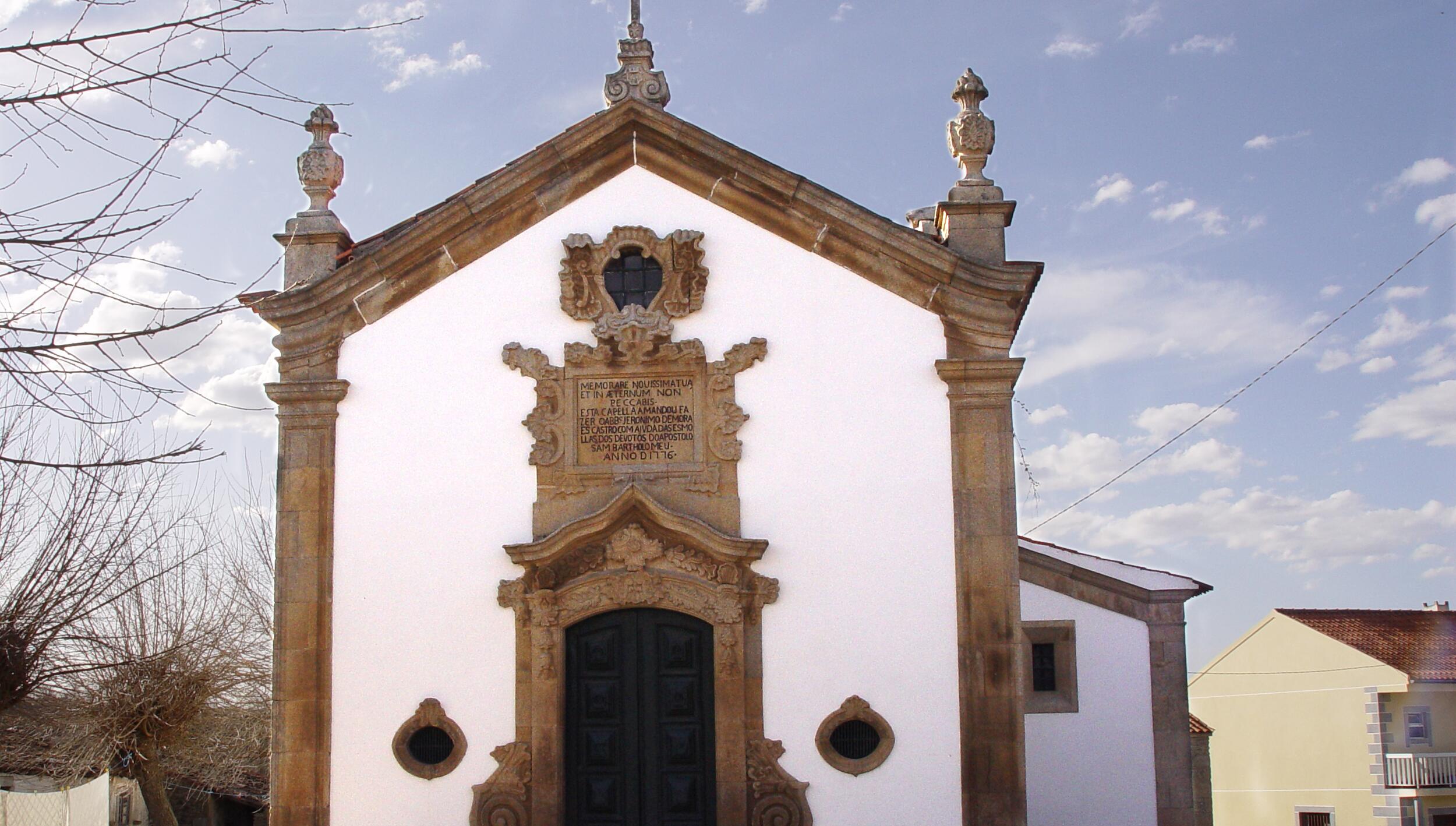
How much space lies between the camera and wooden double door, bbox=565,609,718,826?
33.2 ft

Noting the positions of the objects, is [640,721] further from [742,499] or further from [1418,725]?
[1418,725]

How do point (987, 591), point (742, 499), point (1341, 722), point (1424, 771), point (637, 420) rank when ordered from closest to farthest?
1. point (987, 591)
2. point (742, 499)
3. point (637, 420)
4. point (1424, 771)
5. point (1341, 722)

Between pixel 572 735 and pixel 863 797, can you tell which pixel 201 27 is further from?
pixel 863 797

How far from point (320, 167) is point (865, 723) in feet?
20.8

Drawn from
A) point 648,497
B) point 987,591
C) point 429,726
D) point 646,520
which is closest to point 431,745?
point 429,726

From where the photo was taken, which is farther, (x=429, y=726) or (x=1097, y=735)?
(x=1097, y=735)

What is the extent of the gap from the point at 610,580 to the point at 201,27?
6069 millimetres

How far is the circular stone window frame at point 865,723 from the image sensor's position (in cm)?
1007

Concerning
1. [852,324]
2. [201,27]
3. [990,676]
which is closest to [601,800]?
[990,676]

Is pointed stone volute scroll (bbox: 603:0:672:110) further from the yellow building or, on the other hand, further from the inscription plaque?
the yellow building

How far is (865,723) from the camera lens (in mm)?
10133

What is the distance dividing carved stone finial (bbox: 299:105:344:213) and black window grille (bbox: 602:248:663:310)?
97.1 inches

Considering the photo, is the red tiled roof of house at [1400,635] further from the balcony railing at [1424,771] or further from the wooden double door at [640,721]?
the wooden double door at [640,721]

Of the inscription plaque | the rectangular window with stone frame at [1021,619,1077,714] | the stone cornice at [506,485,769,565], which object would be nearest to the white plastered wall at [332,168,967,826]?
the stone cornice at [506,485,769,565]
